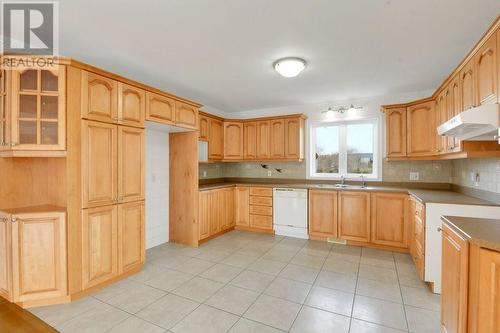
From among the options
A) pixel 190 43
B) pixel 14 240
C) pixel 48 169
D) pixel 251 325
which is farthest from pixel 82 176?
pixel 251 325

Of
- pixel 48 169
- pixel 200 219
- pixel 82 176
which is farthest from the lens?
pixel 200 219

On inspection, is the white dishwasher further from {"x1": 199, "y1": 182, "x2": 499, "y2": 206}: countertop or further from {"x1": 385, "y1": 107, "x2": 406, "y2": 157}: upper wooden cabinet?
{"x1": 385, "y1": 107, "x2": 406, "y2": 157}: upper wooden cabinet

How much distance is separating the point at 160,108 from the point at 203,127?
125 cm

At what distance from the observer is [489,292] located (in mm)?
1224

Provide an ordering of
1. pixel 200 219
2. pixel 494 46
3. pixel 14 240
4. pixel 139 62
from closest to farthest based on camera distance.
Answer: pixel 494 46
pixel 14 240
pixel 139 62
pixel 200 219

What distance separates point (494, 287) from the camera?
1.21 metres

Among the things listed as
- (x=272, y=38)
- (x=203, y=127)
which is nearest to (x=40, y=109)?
(x=272, y=38)

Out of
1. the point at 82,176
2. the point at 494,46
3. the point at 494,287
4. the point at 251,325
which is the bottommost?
the point at 251,325

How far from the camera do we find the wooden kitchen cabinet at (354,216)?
3.77 meters

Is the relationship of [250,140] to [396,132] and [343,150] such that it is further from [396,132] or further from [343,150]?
[396,132]

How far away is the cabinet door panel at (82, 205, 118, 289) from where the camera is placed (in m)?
2.36

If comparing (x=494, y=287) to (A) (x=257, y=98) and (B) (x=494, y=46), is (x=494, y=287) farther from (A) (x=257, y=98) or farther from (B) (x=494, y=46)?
(A) (x=257, y=98)

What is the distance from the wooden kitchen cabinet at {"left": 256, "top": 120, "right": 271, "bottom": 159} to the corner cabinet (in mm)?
3294

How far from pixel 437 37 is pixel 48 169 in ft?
13.5
